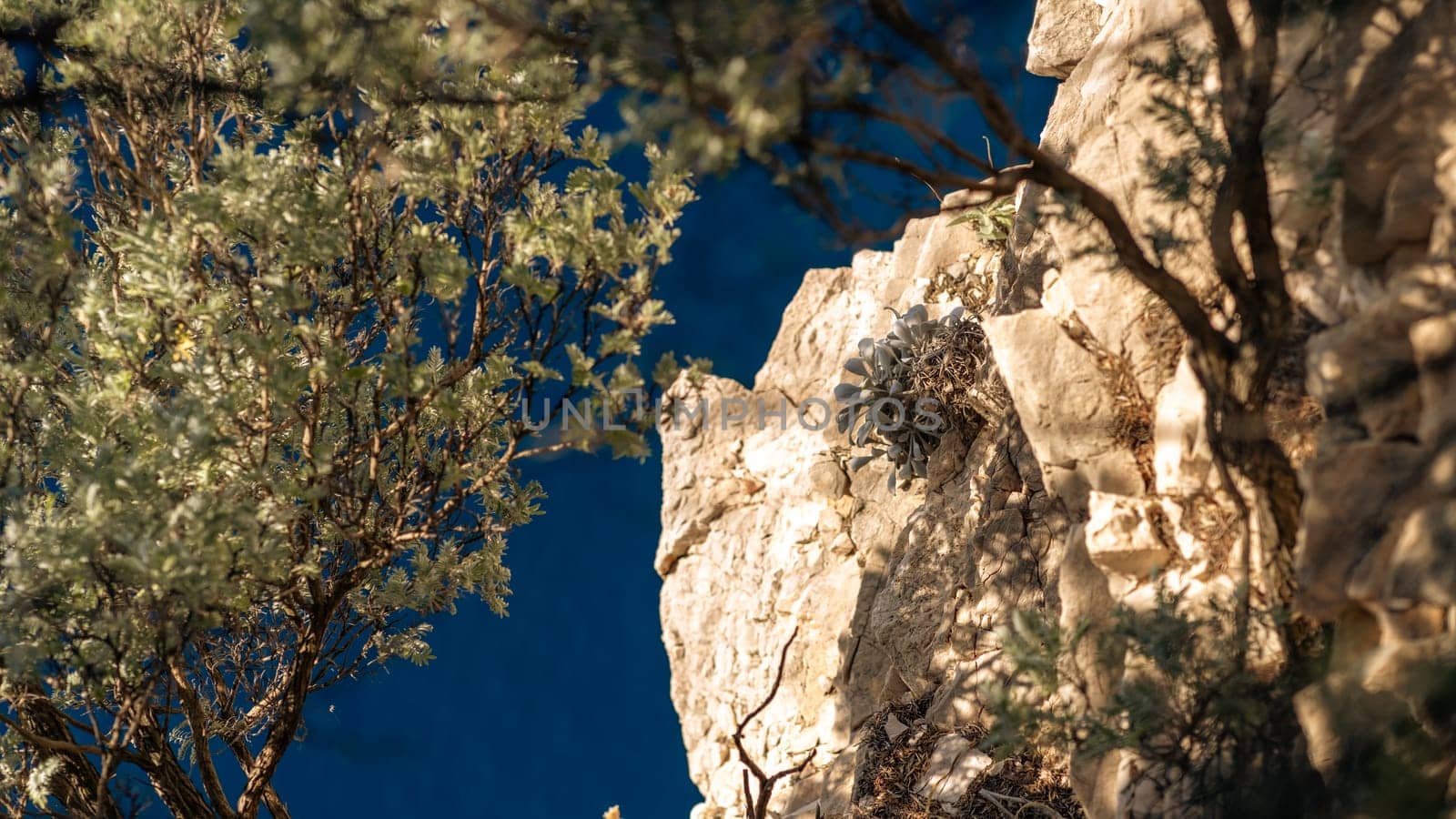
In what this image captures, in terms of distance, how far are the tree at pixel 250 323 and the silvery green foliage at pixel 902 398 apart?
267 cm

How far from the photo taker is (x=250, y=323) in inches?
172

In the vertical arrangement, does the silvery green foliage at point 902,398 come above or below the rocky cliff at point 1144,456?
above

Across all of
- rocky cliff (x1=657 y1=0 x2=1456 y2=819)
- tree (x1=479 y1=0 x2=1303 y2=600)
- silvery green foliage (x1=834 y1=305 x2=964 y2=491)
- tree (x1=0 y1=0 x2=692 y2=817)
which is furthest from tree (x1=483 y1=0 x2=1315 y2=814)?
silvery green foliage (x1=834 y1=305 x2=964 y2=491)

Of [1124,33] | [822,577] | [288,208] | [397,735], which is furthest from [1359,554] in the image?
[397,735]

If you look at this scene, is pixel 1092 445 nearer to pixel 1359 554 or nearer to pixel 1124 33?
pixel 1359 554

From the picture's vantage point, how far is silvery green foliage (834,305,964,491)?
6754 mm

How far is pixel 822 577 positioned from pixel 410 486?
4318 mm

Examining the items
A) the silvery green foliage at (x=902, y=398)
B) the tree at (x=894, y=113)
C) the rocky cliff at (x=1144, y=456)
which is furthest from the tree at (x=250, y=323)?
the silvery green foliage at (x=902, y=398)

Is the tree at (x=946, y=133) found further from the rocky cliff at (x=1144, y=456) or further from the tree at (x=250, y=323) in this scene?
the tree at (x=250, y=323)

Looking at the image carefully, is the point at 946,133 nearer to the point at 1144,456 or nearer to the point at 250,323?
the point at 1144,456

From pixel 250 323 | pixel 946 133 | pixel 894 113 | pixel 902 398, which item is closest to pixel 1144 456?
pixel 946 133

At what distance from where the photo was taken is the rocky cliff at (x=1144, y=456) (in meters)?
3.05

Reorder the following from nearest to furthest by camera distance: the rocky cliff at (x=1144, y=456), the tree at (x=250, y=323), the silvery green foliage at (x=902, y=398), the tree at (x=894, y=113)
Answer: the rocky cliff at (x=1144, y=456)
the tree at (x=894, y=113)
the tree at (x=250, y=323)
the silvery green foliage at (x=902, y=398)

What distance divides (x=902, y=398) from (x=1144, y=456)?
275 cm
